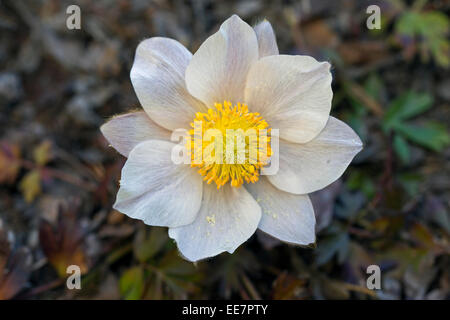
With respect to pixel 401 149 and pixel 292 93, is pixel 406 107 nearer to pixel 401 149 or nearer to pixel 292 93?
pixel 401 149

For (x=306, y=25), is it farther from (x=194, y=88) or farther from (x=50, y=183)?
(x=50, y=183)

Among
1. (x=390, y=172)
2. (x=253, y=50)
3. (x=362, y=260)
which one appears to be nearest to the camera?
(x=253, y=50)

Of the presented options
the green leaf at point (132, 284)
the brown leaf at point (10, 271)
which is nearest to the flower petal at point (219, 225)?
the green leaf at point (132, 284)

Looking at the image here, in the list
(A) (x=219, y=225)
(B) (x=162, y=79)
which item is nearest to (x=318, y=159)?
(A) (x=219, y=225)

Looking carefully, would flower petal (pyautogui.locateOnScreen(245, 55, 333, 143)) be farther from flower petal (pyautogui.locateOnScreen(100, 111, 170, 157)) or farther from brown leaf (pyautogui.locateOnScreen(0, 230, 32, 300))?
brown leaf (pyautogui.locateOnScreen(0, 230, 32, 300))

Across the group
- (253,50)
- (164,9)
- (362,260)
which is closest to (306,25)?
(164,9)

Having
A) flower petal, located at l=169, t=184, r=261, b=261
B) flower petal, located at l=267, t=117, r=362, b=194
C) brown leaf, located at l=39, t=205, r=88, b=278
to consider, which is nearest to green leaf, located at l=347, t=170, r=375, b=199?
flower petal, located at l=267, t=117, r=362, b=194
